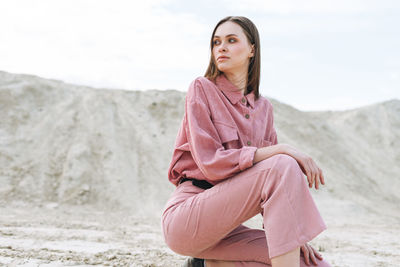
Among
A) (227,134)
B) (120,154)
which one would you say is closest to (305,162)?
(227,134)

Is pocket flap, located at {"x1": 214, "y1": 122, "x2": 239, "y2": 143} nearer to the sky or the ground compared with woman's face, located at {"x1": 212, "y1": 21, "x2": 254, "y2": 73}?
nearer to the ground

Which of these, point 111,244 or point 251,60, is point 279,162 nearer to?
point 251,60

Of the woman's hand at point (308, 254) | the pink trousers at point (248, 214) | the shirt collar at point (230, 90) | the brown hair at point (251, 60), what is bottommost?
the woman's hand at point (308, 254)

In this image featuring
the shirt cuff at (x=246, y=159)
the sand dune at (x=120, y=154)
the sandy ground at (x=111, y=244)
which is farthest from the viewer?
the sand dune at (x=120, y=154)

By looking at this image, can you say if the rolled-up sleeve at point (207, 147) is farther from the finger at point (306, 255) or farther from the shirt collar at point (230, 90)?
the finger at point (306, 255)

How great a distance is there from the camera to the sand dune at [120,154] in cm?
908

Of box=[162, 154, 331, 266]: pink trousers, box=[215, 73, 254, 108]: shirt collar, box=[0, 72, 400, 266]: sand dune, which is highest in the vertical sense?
box=[215, 73, 254, 108]: shirt collar

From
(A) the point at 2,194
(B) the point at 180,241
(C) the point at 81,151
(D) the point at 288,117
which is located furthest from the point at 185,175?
(D) the point at 288,117

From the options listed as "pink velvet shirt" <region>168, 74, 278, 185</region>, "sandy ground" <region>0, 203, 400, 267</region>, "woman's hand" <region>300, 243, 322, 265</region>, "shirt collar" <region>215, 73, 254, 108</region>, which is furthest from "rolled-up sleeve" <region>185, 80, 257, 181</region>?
"sandy ground" <region>0, 203, 400, 267</region>

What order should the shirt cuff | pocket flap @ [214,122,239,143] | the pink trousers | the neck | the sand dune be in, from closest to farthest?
Result: the pink trousers → the shirt cuff → pocket flap @ [214,122,239,143] → the neck → the sand dune

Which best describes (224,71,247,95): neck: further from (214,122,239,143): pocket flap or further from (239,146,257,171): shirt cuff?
(239,146,257,171): shirt cuff

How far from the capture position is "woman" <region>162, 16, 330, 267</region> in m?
1.80

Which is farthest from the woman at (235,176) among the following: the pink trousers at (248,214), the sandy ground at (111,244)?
the sandy ground at (111,244)

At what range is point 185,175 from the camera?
224 centimetres
